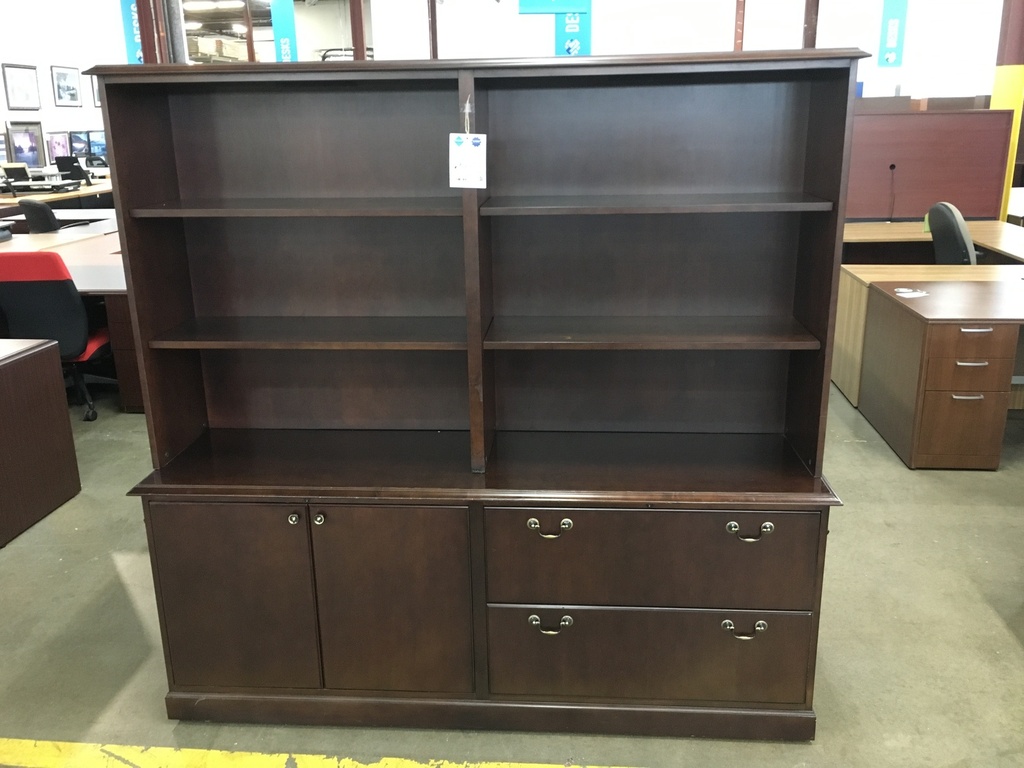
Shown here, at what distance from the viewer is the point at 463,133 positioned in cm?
181

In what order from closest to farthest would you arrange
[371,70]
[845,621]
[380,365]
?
[371,70], [380,365], [845,621]

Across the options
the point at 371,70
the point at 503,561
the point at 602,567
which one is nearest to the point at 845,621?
the point at 602,567

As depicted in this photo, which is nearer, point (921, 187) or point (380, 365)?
point (380, 365)

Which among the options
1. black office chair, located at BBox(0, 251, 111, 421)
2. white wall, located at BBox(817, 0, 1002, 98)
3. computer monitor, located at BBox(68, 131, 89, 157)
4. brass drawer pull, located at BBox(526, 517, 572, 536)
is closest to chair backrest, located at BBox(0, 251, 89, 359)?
black office chair, located at BBox(0, 251, 111, 421)

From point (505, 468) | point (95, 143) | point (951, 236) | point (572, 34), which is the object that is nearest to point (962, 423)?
point (951, 236)

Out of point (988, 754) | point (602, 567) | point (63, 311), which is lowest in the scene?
point (988, 754)

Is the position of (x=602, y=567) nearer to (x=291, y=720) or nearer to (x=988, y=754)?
(x=291, y=720)

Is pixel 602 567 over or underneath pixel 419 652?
over

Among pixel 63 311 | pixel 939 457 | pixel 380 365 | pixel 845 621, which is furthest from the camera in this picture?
pixel 63 311

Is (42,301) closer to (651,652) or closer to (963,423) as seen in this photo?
A: (651,652)

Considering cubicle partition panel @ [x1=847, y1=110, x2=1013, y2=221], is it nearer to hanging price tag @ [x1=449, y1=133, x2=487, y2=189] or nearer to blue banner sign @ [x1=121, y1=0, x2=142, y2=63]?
hanging price tag @ [x1=449, y1=133, x2=487, y2=189]

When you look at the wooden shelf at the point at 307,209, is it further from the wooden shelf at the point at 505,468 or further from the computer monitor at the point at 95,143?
the computer monitor at the point at 95,143

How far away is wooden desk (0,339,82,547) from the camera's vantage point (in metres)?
3.09

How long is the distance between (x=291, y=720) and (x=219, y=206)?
134 centimetres
